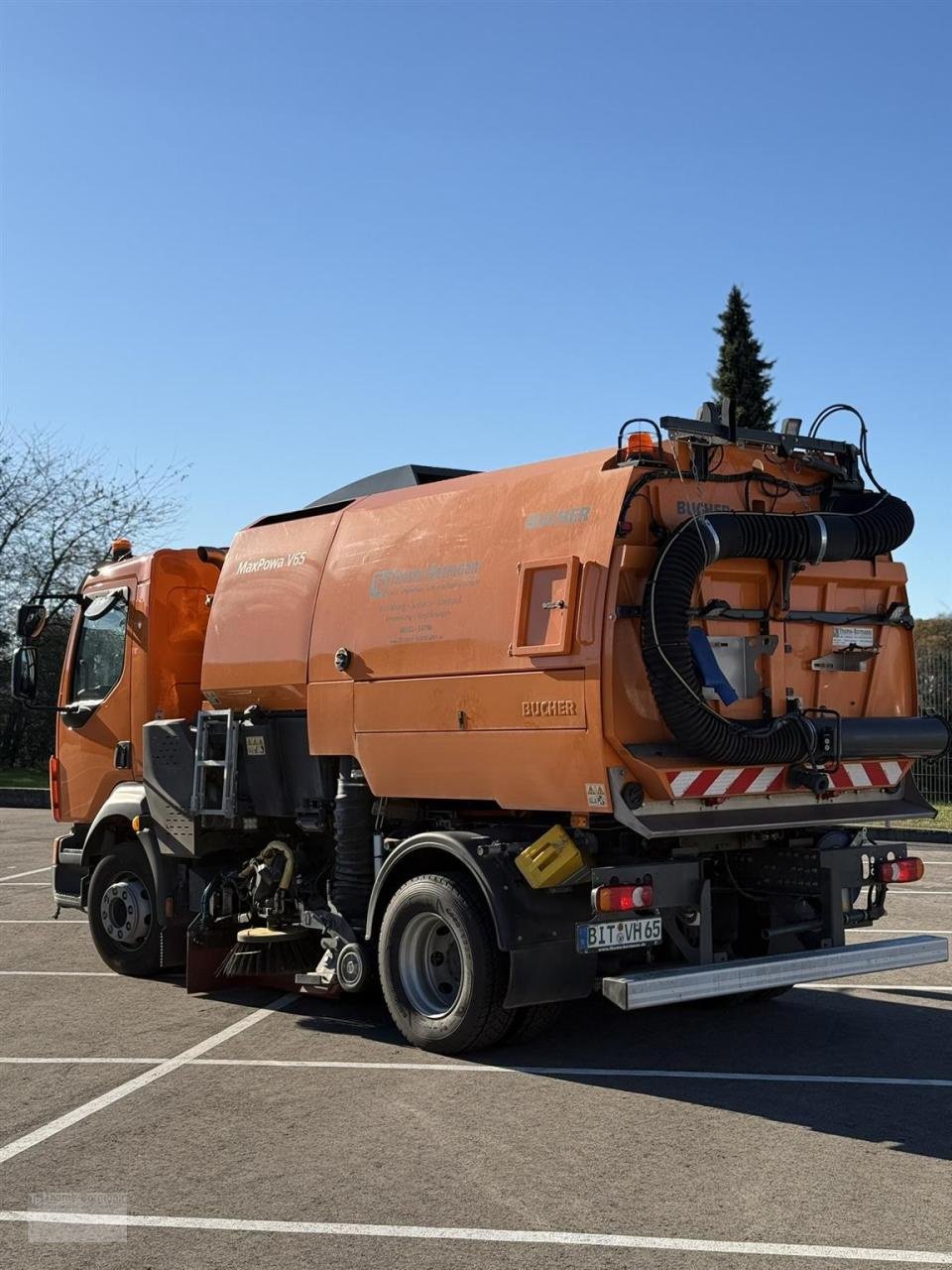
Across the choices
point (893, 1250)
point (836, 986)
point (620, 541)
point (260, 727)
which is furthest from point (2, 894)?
point (893, 1250)

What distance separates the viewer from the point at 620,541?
6.76 m

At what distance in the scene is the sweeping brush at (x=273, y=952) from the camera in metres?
8.72

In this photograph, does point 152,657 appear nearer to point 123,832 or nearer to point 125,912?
point 123,832

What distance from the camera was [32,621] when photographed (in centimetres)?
1042

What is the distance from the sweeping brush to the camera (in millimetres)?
8719

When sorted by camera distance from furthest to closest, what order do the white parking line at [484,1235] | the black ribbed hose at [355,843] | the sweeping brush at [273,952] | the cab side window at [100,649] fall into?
the cab side window at [100,649], the sweeping brush at [273,952], the black ribbed hose at [355,843], the white parking line at [484,1235]

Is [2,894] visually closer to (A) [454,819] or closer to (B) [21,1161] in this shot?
(A) [454,819]

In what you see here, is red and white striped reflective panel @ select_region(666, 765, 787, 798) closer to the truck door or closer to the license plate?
the license plate

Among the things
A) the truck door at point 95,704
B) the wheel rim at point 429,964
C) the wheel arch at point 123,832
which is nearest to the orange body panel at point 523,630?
the wheel rim at point 429,964

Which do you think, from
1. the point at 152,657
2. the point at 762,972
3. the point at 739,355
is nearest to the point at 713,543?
the point at 762,972

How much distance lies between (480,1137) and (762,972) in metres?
1.73

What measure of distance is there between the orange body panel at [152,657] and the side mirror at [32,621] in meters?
0.56

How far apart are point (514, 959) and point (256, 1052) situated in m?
1.65

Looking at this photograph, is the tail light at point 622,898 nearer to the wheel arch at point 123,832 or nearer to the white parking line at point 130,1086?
the white parking line at point 130,1086
